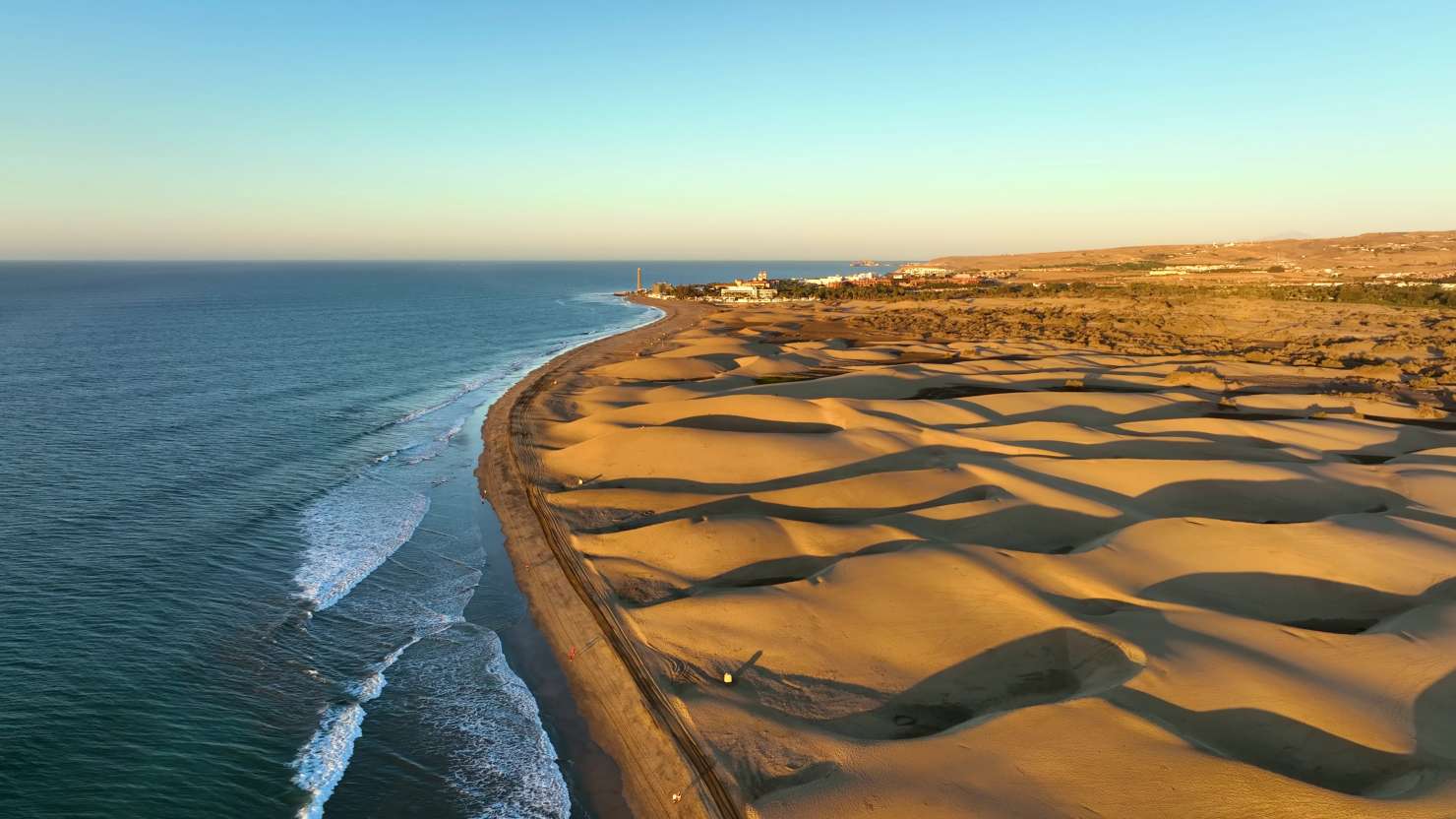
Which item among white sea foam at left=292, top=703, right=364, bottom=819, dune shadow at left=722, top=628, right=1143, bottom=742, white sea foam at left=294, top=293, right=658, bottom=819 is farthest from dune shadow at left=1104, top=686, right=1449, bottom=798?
white sea foam at left=292, top=703, right=364, bottom=819

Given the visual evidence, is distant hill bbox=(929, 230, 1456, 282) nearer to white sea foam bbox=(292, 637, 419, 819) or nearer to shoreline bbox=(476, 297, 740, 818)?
shoreline bbox=(476, 297, 740, 818)

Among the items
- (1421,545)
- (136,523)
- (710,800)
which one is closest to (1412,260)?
(1421,545)

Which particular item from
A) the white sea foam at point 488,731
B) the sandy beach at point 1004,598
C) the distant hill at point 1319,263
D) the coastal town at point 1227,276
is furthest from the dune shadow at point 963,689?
the distant hill at point 1319,263

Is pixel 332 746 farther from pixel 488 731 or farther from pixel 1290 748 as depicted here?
pixel 1290 748

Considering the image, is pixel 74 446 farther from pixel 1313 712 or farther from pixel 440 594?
pixel 1313 712

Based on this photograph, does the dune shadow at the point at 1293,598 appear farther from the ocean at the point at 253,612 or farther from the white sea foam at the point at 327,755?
the white sea foam at the point at 327,755
